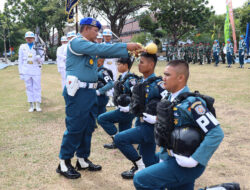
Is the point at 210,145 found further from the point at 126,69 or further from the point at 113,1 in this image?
the point at 113,1

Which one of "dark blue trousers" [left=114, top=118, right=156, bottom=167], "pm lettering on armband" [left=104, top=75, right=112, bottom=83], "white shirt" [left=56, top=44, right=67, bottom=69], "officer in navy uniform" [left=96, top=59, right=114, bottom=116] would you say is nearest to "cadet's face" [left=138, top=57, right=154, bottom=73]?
"dark blue trousers" [left=114, top=118, right=156, bottom=167]

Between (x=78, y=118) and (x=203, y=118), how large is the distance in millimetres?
2090

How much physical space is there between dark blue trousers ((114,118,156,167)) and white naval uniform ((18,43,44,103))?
19.4 ft

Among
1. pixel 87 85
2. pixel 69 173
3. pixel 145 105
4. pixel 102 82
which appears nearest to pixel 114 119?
pixel 87 85

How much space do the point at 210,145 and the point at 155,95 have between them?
1311 mm

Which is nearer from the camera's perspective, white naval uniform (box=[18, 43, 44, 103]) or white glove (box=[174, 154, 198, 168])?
white glove (box=[174, 154, 198, 168])

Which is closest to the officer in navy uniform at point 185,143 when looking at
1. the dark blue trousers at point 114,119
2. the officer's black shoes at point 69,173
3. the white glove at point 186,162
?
the white glove at point 186,162

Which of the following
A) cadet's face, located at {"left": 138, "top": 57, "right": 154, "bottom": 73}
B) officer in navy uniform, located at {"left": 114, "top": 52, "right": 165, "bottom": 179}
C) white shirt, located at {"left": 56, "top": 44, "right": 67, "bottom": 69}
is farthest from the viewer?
white shirt, located at {"left": 56, "top": 44, "right": 67, "bottom": 69}

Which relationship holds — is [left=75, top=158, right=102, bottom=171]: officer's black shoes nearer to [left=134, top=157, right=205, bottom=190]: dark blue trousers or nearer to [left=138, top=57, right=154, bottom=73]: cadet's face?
[left=138, top=57, right=154, bottom=73]: cadet's face

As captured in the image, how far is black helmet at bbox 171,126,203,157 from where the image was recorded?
7.46 feet

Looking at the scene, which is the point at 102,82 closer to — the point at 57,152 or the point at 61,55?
the point at 57,152

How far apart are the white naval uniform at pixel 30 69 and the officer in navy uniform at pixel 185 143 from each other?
705 centimetres

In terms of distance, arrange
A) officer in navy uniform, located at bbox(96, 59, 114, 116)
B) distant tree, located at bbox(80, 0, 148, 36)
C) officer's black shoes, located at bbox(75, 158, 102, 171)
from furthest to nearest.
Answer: distant tree, located at bbox(80, 0, 148, 36) → officer in navy uniform, located at bbox(96, 59, 114, 116) → officer's black shoes, located at bbox(75, 158, 102, 171)

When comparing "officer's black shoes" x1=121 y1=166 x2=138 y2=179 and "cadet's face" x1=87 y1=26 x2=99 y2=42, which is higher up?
"cadet's face" x1=87 y1=26 x2=99 y2=42
